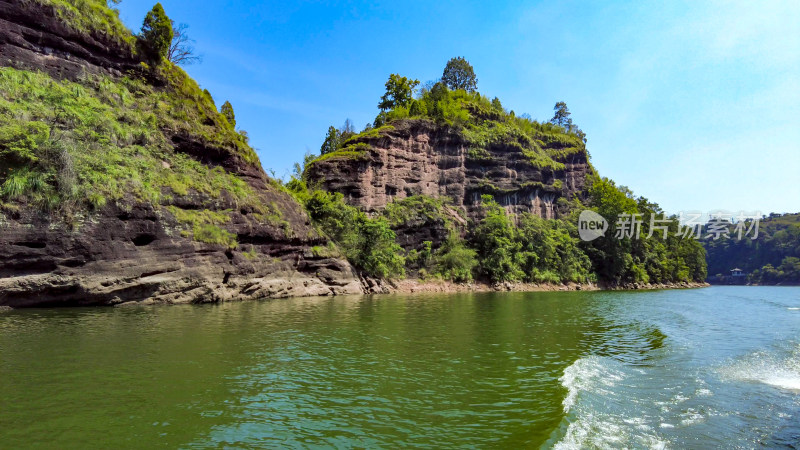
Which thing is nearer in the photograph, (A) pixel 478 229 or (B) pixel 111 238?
(B) pixel 111 238

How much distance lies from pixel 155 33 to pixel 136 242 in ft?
61.2

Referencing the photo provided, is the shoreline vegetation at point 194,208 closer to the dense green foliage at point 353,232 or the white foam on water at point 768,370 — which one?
the dense green foliage at point 353,232

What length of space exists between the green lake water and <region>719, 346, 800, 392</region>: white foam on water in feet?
0.25

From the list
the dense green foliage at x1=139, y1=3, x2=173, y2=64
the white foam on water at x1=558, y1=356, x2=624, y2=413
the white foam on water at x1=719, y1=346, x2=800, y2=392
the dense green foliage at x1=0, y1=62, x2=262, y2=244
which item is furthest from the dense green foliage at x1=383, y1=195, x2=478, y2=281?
the white foam on water at x1=558, y1=356, x2=624, y2=413

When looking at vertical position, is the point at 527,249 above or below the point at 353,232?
below

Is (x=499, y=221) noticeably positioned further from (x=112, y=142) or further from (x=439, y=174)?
(x=112, y=142)

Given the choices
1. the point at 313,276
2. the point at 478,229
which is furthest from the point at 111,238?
the point at 478,229

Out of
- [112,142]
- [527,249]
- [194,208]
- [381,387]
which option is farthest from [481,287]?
[381,387]

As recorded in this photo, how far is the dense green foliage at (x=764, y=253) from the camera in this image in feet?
360

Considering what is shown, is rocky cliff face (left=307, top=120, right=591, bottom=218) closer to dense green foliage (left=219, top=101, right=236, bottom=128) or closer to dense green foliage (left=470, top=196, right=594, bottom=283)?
dense green foliage (left=470, top=196, right=594, bottom=283)

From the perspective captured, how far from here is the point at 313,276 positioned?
34.2 meters

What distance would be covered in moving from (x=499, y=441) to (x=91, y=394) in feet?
23.6

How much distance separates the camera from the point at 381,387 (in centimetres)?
848

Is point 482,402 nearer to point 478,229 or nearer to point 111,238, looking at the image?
point 111,238
